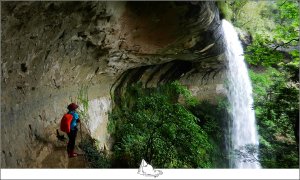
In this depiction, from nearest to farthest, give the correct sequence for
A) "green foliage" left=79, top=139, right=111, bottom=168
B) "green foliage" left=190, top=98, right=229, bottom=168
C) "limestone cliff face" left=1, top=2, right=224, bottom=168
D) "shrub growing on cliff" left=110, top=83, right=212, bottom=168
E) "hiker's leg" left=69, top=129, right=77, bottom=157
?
"limestone cliff face" left=1, top=2, right=224, bottom=168
"hiker's leg" left=69, top=129, right=77, bottom=157
"green foliage" left=79, top=139, right=111, bottom=168
"shrub growing on cliff" left=110, top=83, right=212, bottom=168
"green foliage" left=190, top=98, right=229, bottom=168

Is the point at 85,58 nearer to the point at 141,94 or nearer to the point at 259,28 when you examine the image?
the point at 141,94

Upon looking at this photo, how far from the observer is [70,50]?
16.8 feet

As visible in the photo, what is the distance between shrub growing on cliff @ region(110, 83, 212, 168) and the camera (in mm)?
7562

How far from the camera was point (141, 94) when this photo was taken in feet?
32.2

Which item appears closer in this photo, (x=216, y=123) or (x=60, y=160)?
(x=60, y=160)

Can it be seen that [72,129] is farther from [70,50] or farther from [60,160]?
[70,50]

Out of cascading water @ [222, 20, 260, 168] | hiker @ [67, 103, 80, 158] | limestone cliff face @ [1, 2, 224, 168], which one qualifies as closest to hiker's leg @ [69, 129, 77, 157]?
hiker @ [67, 103, 80, 158]

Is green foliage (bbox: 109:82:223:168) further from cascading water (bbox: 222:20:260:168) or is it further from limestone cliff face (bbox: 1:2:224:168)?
cascading water (bbox: 222:20:260:168)

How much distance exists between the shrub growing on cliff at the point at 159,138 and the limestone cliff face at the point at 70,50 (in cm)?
79

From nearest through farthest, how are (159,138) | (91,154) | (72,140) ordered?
(72,140), (91,154), (159,138)

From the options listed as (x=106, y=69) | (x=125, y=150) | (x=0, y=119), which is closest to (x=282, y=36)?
(x=106, y=69)

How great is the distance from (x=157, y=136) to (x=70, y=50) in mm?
3740

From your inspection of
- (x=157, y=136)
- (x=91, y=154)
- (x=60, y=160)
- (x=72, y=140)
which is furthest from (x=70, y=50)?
(x=157, y=136)

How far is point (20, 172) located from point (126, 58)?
3551mm
